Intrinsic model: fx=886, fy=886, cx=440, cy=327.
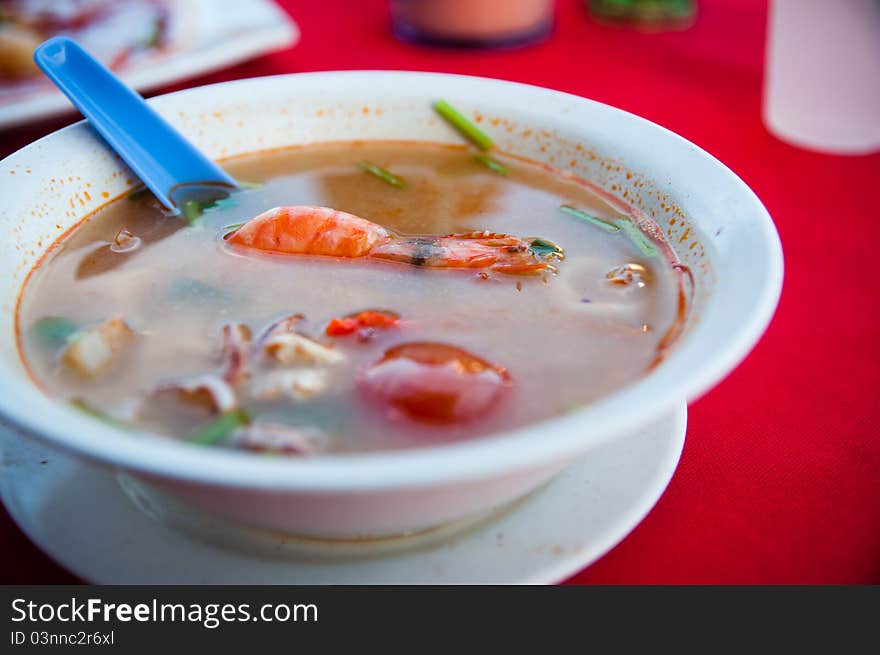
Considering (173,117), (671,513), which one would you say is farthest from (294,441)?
(173,117)

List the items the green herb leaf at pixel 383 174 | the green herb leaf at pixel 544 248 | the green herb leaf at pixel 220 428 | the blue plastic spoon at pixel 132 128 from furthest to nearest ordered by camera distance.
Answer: the green herb leaf at pixel 383 174 → the blue plastic spoon at pixel 132 128 → the green herb leaf at pixel 544 248 → the green herb leaf at pixel 220 428

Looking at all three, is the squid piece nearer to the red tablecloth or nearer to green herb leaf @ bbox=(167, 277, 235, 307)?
green herb leaf @ bbox=(167, 277, 235, 307)

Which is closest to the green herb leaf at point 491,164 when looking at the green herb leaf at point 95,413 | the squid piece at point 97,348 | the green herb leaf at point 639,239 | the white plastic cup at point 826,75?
the green herb leaf at point 639,239

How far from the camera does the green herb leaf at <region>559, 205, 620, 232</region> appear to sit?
146 cm

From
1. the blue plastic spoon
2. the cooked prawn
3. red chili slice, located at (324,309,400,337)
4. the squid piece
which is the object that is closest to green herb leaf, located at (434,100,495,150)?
the cooked prawn

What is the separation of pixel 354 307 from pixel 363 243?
17 cm

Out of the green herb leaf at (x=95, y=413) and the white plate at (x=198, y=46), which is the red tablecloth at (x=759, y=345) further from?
the green herb leaf at (x=95, y=413)

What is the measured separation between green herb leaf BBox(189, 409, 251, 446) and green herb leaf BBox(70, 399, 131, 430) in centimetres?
8

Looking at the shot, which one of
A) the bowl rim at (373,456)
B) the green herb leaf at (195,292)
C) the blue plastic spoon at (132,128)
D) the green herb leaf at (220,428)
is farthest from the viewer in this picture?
the blue plastic spoon at (132,128)

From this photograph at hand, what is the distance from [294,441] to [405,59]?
1.83 m

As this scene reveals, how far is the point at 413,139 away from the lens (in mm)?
1692

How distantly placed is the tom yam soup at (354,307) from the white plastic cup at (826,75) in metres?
0.95

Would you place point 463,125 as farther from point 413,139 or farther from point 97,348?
point 97,348

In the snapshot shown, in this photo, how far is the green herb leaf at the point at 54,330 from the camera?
3.91 feet
